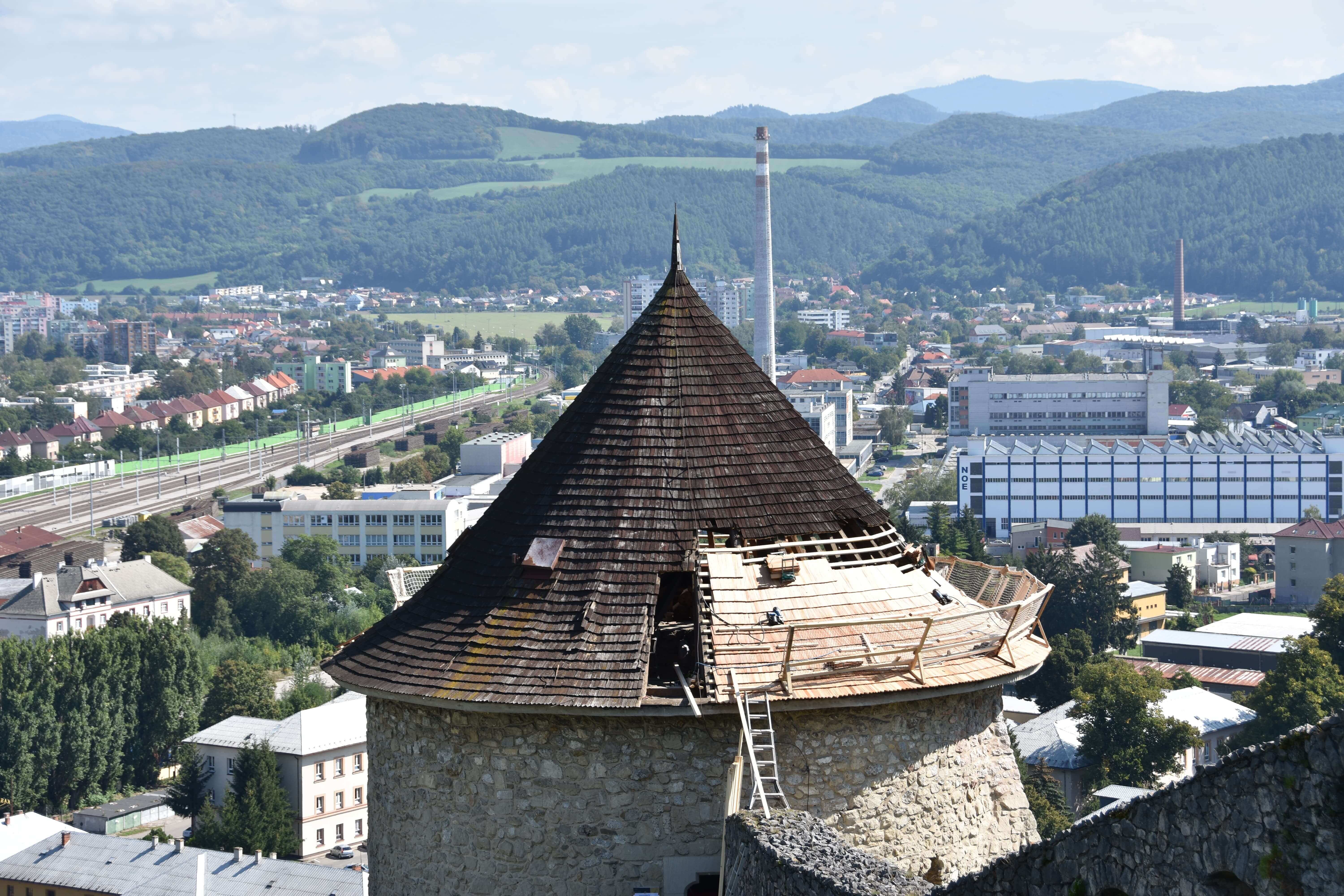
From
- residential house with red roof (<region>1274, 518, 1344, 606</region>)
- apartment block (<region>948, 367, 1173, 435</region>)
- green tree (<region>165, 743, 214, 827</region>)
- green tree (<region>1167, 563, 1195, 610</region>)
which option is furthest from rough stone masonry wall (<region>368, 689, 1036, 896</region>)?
apartment block (<region>948, 367, 1173, 435</region>)

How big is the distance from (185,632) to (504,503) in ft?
222

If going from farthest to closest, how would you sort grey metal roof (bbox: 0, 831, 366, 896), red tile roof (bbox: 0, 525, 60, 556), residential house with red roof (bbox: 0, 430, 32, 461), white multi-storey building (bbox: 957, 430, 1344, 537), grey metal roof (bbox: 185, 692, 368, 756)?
residential house with red roof (bbox: 0, 430, 32, 461), white multi-storey building (bbox: 957, 430, 1344, 537), red tile roof (bbox: 0, 525, 60, 556), grey metal roof (bbox: 185, 692, 368, 756), grey metal roof (bbox: 0, 831, 366, 896)

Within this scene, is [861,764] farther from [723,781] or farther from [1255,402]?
[1255,402]

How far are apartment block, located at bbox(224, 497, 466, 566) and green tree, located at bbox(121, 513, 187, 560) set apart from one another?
4083 mm

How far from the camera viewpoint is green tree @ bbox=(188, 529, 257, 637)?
302 ft

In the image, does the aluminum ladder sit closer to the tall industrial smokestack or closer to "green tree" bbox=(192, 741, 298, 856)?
"green tree" bbox=(192, 741, 298, 856)

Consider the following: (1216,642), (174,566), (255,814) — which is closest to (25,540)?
(174,566)

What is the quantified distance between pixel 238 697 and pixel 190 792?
31.7 ft

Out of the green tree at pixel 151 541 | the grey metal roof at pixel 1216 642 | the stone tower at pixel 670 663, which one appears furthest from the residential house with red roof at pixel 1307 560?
the stone tower at pixel 670 663

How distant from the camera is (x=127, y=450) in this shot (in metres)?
171

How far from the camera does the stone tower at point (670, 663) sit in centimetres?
883

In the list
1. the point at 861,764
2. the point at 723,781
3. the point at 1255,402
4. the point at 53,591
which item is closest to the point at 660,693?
the point at 723,781

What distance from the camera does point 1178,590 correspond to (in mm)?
94438

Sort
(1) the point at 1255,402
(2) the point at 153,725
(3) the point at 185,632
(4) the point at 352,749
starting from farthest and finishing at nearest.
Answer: (1) the point at 1255,402
(3) the point at 185,632
(2) the point at 153,725
(4) the point at 352,749
